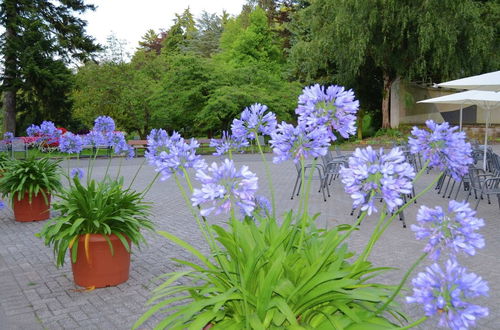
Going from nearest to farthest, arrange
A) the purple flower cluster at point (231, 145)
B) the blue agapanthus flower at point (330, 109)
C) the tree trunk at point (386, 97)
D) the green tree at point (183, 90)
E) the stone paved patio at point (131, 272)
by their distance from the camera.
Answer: the blue agapanthus flower at point (330, 109) → the purple flower cluster at point (231, 145) → the stone paved patio at point (131, 272) → the green tree at point (183, 90) → the tree trunk at point (386, 97)

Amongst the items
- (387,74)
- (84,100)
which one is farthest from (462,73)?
(84,100)

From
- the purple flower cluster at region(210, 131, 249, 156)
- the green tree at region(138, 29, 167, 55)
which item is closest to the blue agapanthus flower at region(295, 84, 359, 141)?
the purple flower cluster at region(210, 131, 249, 156)

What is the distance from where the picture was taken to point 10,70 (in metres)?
23.3

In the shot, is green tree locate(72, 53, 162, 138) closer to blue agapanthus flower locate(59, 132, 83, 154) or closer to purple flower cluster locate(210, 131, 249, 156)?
blue agapanthus flower locate(59, 132, 83, 154)

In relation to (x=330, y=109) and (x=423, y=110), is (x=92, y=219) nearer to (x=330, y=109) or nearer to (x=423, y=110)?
(x=330, y=109)

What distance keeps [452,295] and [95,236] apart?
11.5 feet

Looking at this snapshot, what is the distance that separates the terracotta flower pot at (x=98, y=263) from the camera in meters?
4.24

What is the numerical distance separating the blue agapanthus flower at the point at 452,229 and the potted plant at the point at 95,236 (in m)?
3.13

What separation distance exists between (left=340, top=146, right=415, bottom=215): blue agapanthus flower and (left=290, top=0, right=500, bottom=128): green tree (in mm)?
22240

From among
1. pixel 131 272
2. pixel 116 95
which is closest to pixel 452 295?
pixel 131 272

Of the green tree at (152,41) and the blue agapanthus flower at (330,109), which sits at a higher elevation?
the green tree at (152,41)

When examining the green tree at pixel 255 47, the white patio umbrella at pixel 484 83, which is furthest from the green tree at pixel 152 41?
the white patio umbrella at pixel 484 83

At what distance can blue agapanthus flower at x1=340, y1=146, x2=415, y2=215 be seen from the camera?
1837mm

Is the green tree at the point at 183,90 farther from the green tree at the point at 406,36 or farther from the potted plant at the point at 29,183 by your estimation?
the potted plant at the point at 29,183
